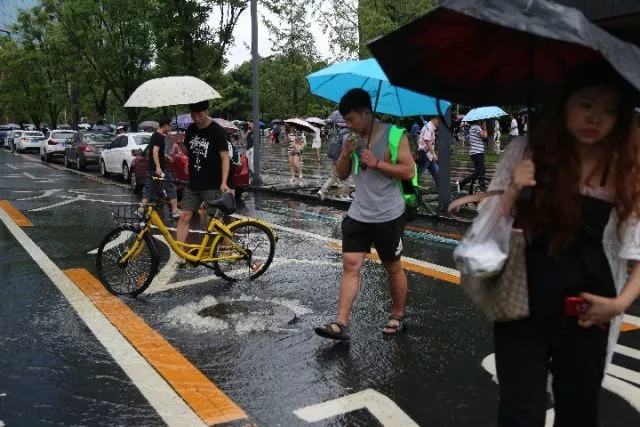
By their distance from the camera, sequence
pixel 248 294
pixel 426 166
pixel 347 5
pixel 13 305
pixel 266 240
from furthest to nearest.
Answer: pixel 347 5, pixel 426 166, pixel 266 240, pixel 248 294, pixel 13 305

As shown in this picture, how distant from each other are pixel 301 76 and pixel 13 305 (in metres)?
36.3

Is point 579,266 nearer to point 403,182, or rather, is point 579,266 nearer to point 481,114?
point 403,182

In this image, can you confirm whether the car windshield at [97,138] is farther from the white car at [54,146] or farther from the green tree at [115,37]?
the white car at [54,146]

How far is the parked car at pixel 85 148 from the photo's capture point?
22625 millimetres

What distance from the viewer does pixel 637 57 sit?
1.87 meters

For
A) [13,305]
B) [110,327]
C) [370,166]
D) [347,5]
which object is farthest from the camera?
[347,5]

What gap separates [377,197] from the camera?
14.3ft

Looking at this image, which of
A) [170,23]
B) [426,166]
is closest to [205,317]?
[426,166]

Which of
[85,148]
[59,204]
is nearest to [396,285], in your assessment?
[59,204]

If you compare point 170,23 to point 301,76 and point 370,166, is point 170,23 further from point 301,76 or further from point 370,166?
point 301,76

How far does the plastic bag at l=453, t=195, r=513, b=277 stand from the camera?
2049 millimetres

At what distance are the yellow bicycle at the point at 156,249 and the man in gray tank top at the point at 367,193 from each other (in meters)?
1.74

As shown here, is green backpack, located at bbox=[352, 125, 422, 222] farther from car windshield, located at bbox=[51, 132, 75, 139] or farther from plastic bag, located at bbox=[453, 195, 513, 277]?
car windshield, located at bbox=[51, 132, 75, 139]

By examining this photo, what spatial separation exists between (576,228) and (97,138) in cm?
2390
